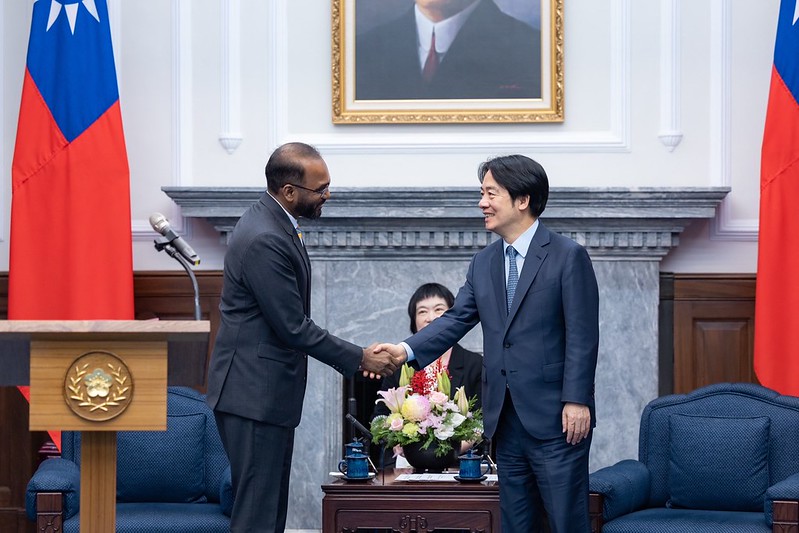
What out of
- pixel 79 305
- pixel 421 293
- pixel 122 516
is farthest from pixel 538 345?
pixel 79 305

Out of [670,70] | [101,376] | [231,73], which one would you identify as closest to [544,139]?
[670,70]

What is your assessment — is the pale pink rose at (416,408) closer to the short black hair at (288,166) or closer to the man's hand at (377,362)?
the man's hand at (377,362)

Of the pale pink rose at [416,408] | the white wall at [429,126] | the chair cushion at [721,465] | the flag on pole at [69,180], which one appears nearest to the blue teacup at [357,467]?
the pale pink rose at [416,408]

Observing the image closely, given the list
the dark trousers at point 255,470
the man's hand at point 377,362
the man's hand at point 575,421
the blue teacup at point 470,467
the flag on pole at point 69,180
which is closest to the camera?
the dark trousers at point 255,470

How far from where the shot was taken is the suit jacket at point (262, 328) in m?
3.31

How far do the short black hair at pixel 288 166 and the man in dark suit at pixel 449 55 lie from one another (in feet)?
7.45

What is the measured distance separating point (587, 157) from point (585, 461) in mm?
2438

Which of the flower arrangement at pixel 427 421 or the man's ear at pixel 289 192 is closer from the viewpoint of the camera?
the man's ear at pixel 289 192

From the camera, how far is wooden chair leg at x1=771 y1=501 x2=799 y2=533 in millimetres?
4051

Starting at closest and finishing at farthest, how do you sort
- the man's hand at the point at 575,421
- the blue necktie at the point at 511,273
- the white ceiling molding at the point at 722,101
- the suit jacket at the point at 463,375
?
the man's hand at the point at 575,421 < the blue necktie at the point at 511,273 < the suit jacket at the point at 463,375 < the white ceiling molding at the point at 722,101

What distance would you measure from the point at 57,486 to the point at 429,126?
8.38 feet

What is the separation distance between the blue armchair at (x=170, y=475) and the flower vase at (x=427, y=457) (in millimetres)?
748

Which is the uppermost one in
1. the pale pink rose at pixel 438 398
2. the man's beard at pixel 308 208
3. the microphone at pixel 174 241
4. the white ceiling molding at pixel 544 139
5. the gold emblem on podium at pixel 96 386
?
the white ceiling molding at pixel 544 139

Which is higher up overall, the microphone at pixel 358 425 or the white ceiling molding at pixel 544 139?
the white ceiling molding at pixel 544 139
